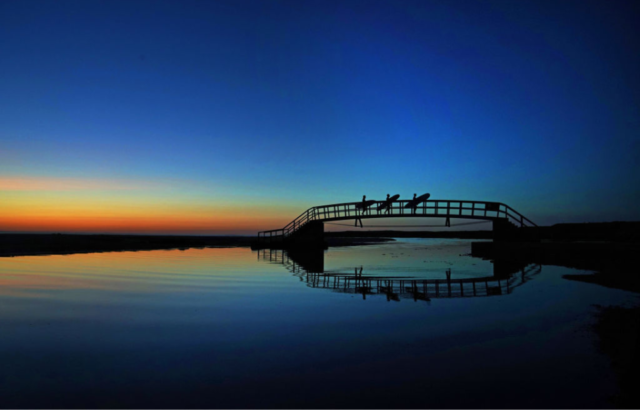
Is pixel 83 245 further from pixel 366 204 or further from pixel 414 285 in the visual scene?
pixel 414 285

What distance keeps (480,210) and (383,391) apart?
107 feet

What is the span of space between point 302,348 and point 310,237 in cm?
3334

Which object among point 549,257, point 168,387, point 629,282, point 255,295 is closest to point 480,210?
point 549,257

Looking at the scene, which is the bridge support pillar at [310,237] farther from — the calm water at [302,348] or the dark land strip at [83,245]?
the calm water at [302,348]

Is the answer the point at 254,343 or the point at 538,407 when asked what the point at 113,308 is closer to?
the point at 254,343

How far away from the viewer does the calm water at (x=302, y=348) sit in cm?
530

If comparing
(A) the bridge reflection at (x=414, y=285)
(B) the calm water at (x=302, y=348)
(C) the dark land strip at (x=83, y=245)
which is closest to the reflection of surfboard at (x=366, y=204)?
(A) the bridge reflection at (x=414, y=285)

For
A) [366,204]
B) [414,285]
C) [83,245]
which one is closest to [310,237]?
[366,204]

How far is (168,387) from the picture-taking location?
18.3ft

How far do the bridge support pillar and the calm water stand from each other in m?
26.2

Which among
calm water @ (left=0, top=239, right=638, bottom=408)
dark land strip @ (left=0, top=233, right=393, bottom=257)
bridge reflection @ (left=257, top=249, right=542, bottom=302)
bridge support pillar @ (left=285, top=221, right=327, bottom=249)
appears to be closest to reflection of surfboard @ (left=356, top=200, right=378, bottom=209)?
bridge support pillar @ (left=285, top=221, right=327, bottom=249)

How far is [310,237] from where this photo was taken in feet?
134

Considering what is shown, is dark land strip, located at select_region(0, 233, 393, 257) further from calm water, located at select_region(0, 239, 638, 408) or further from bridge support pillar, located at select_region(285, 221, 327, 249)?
calm water, located at select_region(0, 239, 638, 408)

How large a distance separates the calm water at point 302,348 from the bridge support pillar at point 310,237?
26206 millimetres
